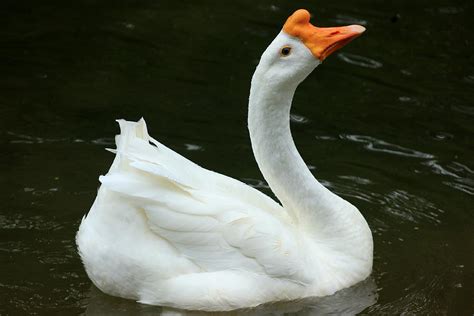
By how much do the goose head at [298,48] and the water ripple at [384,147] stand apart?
119 inches

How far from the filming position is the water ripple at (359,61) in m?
11.4

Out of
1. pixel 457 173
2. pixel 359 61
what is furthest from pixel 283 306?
pixel 359 61

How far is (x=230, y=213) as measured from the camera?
6695mm

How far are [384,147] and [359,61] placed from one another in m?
2.17

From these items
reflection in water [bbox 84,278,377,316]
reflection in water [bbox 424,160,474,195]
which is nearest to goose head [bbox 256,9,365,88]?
reflection in water [bbox 84,278,377,316]

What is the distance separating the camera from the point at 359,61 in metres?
11.5

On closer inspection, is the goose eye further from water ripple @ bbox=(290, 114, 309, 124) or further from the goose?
water ripple @ bbox=(290, 114, 309, 124)

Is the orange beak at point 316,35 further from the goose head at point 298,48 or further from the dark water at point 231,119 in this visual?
the dark water at point 231,119

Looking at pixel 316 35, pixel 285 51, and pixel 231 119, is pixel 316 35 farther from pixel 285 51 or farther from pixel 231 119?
pixel 231 119

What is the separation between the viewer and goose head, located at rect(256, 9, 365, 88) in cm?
662

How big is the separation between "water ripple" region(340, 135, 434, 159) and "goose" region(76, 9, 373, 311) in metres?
2.85

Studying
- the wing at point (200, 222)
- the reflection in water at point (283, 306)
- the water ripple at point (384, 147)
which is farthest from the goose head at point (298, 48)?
the water ripple at point (384, 147)

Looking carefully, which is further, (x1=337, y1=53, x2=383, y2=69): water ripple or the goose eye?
(x1=337, y1=53, x2=383, y2=69): water ripple

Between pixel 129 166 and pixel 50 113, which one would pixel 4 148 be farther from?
pixel 129 166
